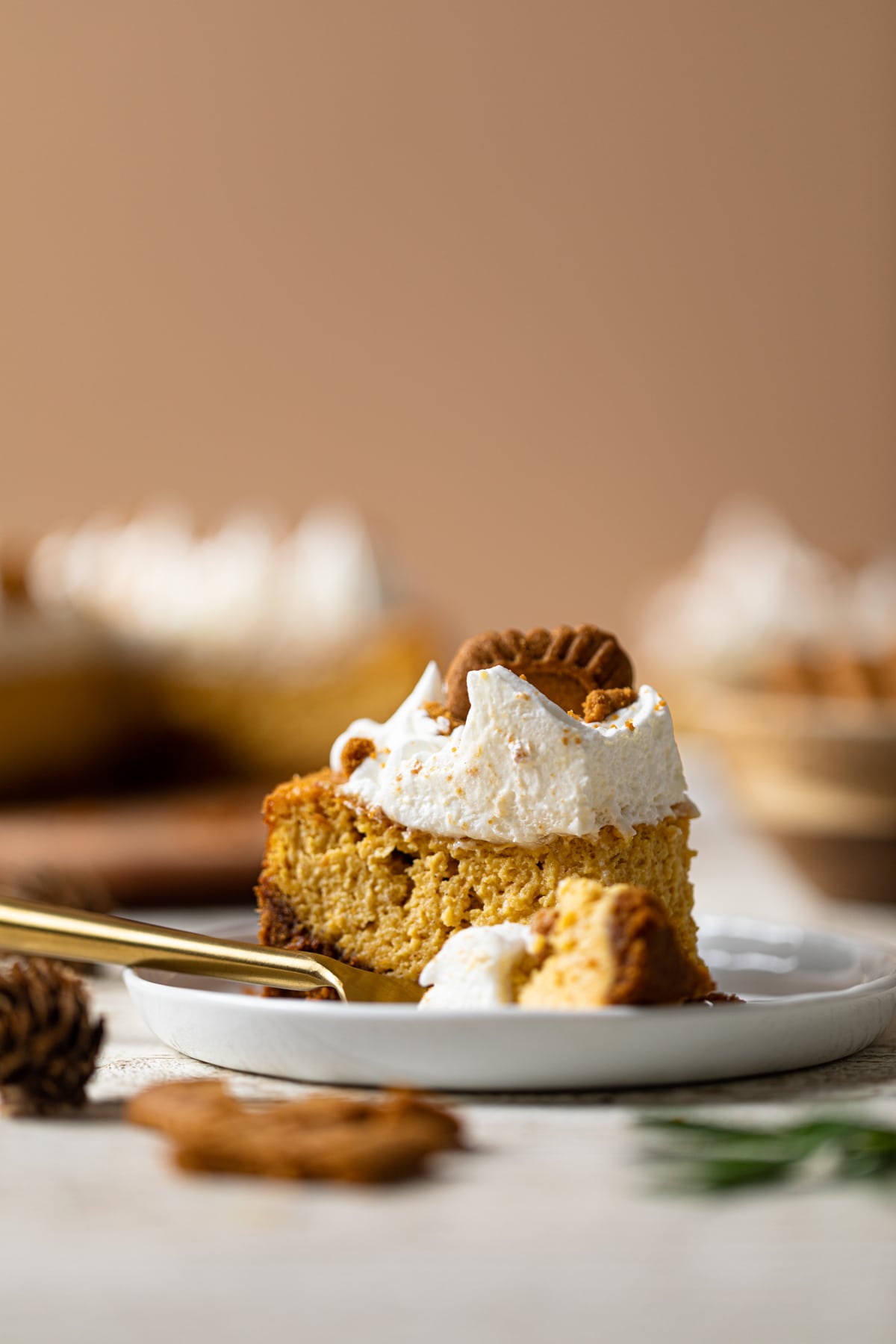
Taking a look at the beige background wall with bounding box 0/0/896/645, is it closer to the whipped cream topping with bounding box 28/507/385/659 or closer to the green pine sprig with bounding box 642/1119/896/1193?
the whipped cream topping with bounding box 28/507/385/659

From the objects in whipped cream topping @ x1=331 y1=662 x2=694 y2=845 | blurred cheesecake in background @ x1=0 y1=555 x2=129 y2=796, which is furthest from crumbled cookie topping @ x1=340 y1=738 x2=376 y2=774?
blurred cheesecake in background @ x1=0 y1=555 x2=129 y2=796

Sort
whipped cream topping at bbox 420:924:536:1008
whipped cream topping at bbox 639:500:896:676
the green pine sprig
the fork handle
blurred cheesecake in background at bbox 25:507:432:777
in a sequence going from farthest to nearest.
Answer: whipped cream topping at bbox 639:500:896:676, blurred cheesecake in background at bbox 25:507:432:777, the fork handle, whipped cream topping at bbox 420:924:536:1008, the green pine sprig

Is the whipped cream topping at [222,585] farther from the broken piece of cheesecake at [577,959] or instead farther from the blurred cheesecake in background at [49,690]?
the broken piece of cheesecake at [577,959]

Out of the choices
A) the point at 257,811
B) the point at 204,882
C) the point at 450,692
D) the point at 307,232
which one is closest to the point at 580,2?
the point at 307,232

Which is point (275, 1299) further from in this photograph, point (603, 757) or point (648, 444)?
point (648, 444)

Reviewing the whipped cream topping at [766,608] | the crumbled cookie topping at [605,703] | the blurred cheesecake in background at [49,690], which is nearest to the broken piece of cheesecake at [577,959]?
the crumbled cookie topping at [605,703]

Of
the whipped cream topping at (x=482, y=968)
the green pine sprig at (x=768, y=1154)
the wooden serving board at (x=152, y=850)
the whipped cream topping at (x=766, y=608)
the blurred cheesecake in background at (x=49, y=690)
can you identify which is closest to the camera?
the green pine sprig at (x=768, y=1154)

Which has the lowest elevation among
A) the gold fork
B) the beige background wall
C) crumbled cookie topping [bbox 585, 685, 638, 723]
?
the gold fork
